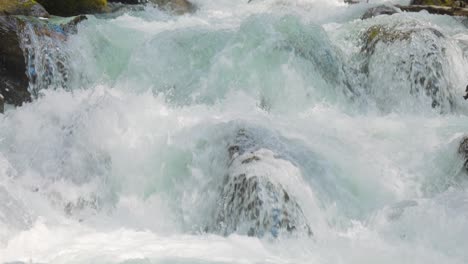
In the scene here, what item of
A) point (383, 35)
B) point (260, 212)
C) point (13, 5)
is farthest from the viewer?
point (13, 5)

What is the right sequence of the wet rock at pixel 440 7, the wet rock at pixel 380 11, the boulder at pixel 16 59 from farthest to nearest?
1. the wet rock at pixel 440 7
2. the wet rock at pixel 380 11
3. the boulder at pixel 16 59

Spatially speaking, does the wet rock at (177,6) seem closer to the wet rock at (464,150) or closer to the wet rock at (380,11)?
the wet rock at (380,11)

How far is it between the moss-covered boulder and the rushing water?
1.43 metres

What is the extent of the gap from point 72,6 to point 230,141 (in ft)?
28.2

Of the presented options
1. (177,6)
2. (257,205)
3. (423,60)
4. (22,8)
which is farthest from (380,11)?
(257,205)

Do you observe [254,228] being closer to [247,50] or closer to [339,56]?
[247,50]

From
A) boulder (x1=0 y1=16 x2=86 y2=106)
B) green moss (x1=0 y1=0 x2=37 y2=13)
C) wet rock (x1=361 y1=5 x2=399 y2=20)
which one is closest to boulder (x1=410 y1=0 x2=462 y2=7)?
wet rock (x1=361 y1=5 x2=399 y2=20)

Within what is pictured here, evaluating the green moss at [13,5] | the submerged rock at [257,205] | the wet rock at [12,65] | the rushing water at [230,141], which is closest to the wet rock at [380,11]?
the rushing water at [230,141]

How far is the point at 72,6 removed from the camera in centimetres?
1437

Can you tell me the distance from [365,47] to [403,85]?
1244mm

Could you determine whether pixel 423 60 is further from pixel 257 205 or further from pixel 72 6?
pixel 72 6

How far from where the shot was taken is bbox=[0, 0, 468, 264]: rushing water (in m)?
6.42

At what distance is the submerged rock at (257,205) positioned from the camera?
6.51m

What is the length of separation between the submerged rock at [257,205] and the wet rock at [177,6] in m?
11.3
